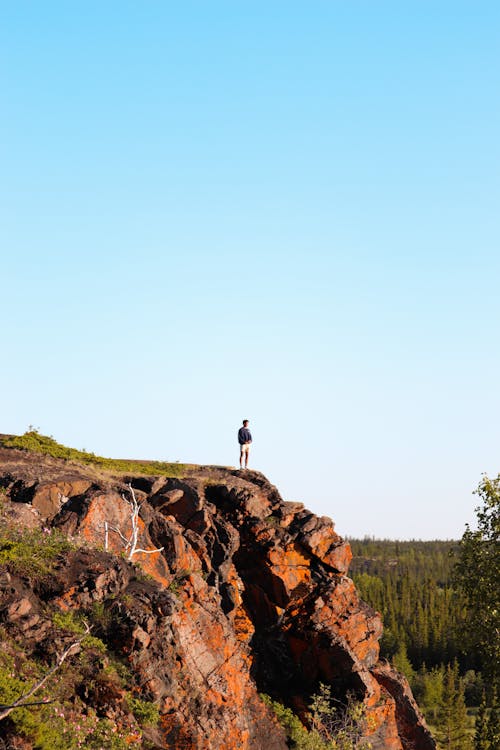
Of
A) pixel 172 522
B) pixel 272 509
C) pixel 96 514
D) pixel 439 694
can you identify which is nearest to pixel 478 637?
pixel 272 509

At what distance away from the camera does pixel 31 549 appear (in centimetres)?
2675

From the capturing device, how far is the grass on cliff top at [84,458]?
129 ft

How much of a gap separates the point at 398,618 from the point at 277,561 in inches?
4393

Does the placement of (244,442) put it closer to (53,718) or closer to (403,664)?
(53,718)

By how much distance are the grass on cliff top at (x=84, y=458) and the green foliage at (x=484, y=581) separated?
15054mm

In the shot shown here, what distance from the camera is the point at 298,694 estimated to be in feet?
124

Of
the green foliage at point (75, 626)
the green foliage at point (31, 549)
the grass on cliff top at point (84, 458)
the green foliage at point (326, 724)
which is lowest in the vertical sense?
the green foliage at point (326, 724)

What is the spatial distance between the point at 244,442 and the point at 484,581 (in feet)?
46.3

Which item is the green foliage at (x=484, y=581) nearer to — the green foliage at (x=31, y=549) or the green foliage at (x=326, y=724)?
the green foliage at (x=326, y=724)

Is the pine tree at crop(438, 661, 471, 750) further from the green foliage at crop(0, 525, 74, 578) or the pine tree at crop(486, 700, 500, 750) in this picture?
the green foliage at crop(0, 525, 74, 578)

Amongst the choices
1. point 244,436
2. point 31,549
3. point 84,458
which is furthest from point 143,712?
point 244,436

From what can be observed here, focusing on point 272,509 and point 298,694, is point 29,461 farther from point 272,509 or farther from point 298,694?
point 298,694

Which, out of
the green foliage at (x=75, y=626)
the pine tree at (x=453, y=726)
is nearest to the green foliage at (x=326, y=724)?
the green foliage at (x=75, y=626)

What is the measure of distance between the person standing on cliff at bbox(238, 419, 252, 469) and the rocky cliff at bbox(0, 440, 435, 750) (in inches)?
36.0
